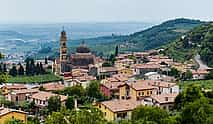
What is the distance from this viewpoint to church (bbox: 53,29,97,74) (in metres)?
60.8

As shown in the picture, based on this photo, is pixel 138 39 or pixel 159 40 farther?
pixel 138 39

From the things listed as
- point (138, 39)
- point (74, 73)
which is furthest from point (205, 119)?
point (138, 39)

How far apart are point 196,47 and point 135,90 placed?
94.7ft

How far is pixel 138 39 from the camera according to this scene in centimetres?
12162

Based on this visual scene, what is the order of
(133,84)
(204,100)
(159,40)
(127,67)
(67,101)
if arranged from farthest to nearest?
(159,40) → (127,67) → (133,84) → (67,101) → (204,100)

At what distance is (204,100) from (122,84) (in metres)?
15.6

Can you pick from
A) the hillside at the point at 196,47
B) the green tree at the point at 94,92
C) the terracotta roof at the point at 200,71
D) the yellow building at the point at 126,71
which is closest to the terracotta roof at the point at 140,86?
the green tree at the point at 94,92

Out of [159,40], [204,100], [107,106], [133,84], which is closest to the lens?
[204,100]

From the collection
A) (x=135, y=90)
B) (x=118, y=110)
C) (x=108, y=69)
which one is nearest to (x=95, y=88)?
(x=135, y=90)

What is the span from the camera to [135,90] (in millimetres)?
39594

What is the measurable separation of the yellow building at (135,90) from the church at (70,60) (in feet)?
66.3

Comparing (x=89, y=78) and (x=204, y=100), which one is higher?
(x=204, y=100)

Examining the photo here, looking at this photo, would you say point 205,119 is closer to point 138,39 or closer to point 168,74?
point 168,74

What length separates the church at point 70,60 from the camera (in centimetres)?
6075
